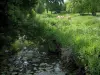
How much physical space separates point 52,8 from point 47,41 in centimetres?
5966

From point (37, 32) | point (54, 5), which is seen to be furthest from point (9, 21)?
point (54, 5)

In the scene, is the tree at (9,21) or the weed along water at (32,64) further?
the tree at (9,21)

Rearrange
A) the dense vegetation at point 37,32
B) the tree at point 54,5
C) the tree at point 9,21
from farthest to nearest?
the tree at point 54,5 → the tree at point 9,21 → the dense vegetation at point 37,32

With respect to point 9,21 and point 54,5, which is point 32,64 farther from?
point 54,5

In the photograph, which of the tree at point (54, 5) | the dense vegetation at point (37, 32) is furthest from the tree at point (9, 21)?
the tree at point (54, 5)

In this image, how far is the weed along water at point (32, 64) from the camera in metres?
11.5

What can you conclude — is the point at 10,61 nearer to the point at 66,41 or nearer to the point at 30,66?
the point at 30,66

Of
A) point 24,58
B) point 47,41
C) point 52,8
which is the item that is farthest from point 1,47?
point 52,8

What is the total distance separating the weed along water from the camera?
11.5 metres

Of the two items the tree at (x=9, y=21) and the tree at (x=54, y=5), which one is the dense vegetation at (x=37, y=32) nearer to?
the tree at (x=9, y=21)

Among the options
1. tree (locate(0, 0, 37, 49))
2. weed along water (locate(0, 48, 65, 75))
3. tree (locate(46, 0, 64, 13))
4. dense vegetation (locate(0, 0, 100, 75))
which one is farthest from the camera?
tree (locate(46, 0, 64, 13))

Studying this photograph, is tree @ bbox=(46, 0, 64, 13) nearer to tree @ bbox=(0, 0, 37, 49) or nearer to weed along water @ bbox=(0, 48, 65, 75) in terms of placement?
weed along water @ bbox=(0, 48, 65, 75)

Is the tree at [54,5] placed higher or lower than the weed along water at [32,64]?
higher

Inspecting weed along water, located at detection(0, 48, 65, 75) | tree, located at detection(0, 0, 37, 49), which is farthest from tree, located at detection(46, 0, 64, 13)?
tree, located at detection(0, 0, 37, 49)
